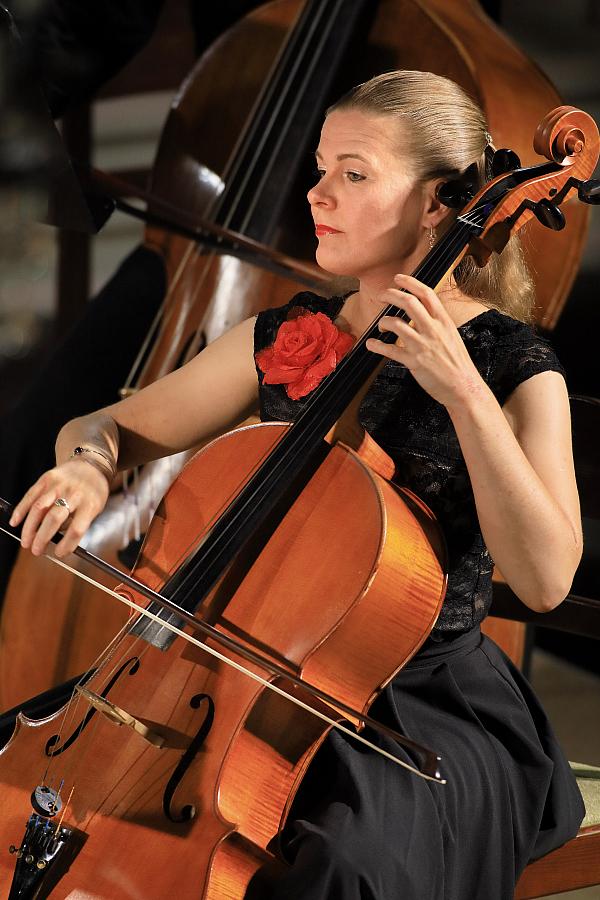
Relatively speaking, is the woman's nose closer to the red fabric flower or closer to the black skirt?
the red fabric flower

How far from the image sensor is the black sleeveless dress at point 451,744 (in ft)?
3.08

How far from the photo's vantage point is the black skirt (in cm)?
91

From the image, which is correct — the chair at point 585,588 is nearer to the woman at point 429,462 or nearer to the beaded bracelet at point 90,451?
the woman at point 429,462

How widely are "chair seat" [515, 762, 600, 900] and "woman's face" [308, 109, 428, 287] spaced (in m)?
0.60

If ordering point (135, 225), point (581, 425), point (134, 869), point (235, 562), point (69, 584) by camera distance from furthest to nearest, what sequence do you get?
point (135, 225), point (69, 584), point (581, 425), point (235, 562), point (134, 869)

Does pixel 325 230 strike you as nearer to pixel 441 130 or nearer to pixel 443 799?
pixel 441 130

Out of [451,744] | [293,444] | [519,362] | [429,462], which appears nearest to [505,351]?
[519,362]

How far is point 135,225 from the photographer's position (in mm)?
3064

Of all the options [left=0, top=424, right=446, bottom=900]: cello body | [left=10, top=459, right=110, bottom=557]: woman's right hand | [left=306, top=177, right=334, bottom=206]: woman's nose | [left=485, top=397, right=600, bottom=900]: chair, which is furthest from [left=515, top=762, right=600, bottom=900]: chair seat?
[left=306, top=177, right=334, bottom=206]: woman's nose

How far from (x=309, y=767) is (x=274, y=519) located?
0.72ft

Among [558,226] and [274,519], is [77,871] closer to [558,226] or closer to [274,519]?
[274,519]

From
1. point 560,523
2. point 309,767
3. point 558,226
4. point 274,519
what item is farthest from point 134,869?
point 558,226

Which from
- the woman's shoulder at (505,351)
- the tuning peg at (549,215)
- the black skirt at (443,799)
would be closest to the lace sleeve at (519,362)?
the woman's shoulder at (505,351)

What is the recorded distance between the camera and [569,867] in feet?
3.75
